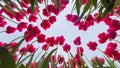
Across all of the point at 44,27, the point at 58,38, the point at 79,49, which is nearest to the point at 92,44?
the point at 79,49

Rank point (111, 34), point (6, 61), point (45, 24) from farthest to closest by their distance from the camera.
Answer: point (45, 24) → point (111, 34) → point (6, 61)

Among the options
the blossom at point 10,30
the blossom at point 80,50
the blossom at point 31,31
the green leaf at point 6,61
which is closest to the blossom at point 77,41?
the blossom at point 80,50

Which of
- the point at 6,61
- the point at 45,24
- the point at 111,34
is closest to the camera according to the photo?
the point at 6,61

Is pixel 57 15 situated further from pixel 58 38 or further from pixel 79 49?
pixel 79 49

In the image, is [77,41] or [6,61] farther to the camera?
[77,41]

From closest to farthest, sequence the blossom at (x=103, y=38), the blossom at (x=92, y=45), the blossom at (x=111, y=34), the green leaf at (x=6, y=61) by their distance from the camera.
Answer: the green leaf at (x=6, y=61) < the blossom at (x=111, y=34) < the blossom at (x=103, y=38) < the blossom at (x=92, y=45)

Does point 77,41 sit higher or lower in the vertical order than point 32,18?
lower

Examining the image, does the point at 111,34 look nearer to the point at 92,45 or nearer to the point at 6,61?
the point at 92,45

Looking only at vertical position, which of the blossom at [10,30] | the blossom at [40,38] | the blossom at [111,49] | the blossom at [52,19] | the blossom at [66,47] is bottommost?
the blossom at [111,49]

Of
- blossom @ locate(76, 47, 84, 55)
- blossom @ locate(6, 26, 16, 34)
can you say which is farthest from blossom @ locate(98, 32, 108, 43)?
blossom @ locate(6, 26, 16, 34)

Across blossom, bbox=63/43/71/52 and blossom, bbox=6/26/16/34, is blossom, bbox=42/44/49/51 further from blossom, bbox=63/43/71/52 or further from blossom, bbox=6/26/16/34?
blossom, bbox=6/26/16/34

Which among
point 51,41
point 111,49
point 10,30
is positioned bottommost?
point 111,49

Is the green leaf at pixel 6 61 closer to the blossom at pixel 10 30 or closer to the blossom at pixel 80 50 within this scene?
the blossom at pixel 80 50

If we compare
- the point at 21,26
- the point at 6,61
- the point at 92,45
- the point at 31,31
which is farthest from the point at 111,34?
the point at 6,61
